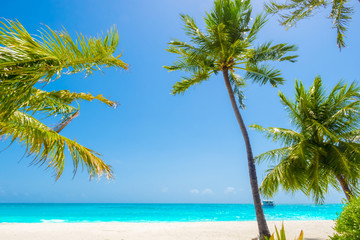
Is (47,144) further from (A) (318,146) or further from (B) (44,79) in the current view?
(A) (318,146)

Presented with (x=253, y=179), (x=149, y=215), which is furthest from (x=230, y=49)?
(x=149, y=215)

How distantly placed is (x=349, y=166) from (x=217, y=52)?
6371 mm

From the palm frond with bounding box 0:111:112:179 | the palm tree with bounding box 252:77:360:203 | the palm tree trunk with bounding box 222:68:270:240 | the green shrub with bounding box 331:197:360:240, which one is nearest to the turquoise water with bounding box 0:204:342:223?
the palm tree with bounding box 252:77:360:203

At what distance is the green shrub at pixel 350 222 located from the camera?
3.18m

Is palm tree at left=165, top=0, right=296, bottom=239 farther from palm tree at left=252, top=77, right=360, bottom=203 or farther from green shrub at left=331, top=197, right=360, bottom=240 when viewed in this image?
green shrub at left=331, top=197, right=360, bottom=240

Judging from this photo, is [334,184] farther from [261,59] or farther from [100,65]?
[100,65]

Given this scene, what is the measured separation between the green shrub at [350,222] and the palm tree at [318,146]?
5317mm

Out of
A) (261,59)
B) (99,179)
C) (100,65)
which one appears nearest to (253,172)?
(261,59)

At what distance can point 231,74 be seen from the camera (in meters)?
10.7

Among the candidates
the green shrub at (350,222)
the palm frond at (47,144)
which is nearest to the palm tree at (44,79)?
the palm frond at (47,144)

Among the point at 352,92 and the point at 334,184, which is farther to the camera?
the point at 334,184

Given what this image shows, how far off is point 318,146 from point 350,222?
688 centimetres

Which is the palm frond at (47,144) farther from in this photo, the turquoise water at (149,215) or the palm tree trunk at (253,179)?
the turquoise water at (149,215)

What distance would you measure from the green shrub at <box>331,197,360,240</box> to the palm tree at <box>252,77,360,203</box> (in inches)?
209
